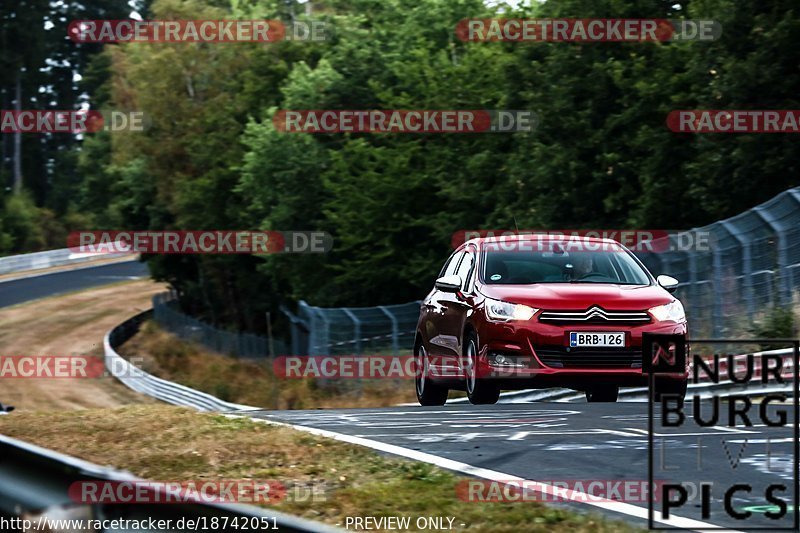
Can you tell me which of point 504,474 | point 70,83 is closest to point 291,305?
point 504,474

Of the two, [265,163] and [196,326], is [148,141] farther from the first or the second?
[265,163]

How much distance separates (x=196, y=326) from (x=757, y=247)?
52150mm

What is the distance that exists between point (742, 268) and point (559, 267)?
648cm

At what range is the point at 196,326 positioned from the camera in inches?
2685

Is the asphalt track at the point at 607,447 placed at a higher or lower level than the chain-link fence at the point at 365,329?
higher

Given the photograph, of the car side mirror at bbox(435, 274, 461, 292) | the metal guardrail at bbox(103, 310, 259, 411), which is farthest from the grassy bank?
the metal guardrail at bbox(103, 310, 259, 411)

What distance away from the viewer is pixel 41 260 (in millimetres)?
90438

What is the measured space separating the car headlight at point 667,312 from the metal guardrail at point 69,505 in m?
6.46
